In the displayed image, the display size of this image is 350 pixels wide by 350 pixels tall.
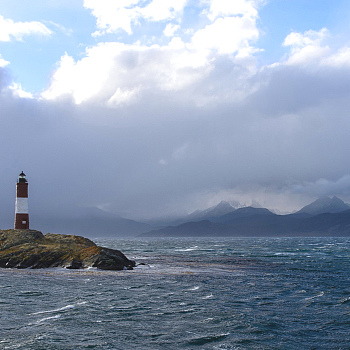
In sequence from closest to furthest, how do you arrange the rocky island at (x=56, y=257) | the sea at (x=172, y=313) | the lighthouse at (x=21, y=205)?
the sea at (x=172, y=313)
the rocky island at (x=56, y=257)
the lighthouse at (x=21, y=205)

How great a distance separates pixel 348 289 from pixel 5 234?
47.6 meters

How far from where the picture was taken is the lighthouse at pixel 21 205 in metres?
64.9

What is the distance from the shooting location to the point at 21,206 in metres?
65.8

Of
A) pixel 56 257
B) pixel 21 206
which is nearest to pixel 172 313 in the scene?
pixel 56 257

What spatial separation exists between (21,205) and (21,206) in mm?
178

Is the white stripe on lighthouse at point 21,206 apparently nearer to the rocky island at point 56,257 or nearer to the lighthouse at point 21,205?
the lighthouse at point 21,205

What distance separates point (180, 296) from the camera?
2823 centimetres

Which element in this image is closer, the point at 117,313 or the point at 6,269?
the point at 117,313

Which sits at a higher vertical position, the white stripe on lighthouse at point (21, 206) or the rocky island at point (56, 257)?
the white stripe on lighthouse at point (21, 206)

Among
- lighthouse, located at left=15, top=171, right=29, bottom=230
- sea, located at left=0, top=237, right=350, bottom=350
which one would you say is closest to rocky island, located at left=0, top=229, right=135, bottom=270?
sea, located at left=0, top=237, right=350, bottom=350

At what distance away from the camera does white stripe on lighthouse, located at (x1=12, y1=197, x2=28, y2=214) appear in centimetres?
6538

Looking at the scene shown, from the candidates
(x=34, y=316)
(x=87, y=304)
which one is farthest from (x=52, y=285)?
(x=34, y=316)

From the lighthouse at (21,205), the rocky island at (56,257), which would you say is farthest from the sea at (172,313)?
the lighthouse at (21,205)

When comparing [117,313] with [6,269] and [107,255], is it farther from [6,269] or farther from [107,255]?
[6,269]
